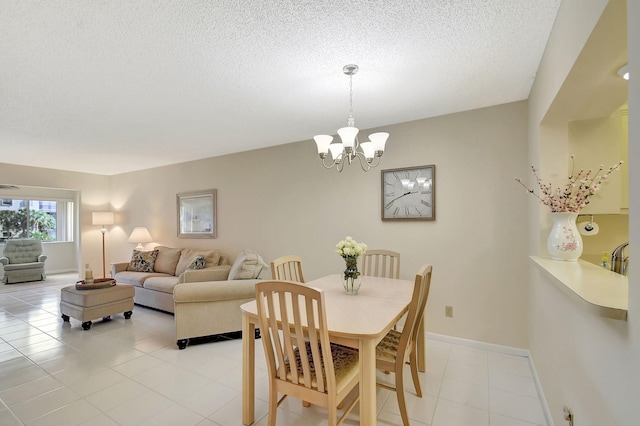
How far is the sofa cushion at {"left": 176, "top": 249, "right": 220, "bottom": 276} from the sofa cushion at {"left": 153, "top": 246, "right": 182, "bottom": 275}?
115mm

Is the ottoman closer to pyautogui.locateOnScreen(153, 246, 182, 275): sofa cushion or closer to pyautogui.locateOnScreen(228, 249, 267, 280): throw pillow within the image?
pyautogui.locateOnScreen(153, 246, 182, 275): sofa cushion

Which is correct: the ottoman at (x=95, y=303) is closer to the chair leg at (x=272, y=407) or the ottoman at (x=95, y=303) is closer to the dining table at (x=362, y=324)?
the dining table at (x=362, y=324)

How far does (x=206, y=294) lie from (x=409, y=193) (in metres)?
2.45

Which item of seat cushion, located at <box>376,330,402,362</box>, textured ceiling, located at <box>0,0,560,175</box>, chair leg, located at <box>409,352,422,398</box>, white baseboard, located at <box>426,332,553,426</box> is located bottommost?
white baseboard, located at <box>426,332,553,426</box>

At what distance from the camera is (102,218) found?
6246mm

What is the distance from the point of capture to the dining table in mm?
1514

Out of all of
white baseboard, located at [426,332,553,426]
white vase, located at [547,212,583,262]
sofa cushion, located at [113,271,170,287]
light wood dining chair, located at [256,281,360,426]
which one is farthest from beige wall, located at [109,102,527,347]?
light wood dining chair, located at [256,281,360,426]

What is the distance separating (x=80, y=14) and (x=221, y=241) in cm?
377

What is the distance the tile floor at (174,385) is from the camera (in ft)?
6.51

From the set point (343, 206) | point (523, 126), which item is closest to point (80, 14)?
point (343, 206)

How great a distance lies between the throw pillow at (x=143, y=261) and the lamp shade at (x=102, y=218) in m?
1.60

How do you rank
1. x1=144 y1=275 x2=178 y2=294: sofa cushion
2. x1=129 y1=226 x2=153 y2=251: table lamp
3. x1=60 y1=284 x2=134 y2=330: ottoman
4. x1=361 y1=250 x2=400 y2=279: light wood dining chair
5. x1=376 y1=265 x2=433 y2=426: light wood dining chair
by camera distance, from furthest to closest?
x1=129 y1=226 x2=153 y2=251: table lamp < x1=144 y1=275 x2=178 y2=294: sofa cushion < x1=60 y1=284 x2=134 y2=330: ottoman < x1=361 y1=250 x2=400 y2=279: light wood dining chair < x1=376 y1=265 x2=433 y2=426: light wood dining chair

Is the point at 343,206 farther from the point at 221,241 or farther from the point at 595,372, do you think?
the point at 595,372

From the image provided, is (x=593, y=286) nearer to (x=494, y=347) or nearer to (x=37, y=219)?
(x=494, y=347)
